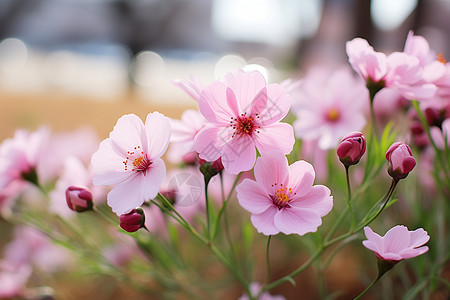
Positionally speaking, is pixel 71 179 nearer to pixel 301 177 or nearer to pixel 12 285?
pixel 12 285

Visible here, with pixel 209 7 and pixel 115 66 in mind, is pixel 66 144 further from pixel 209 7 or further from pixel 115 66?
pixel 115 66

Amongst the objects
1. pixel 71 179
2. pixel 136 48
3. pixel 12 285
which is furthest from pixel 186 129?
pixel 136 48

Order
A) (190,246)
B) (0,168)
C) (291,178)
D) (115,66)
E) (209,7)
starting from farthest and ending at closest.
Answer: (115,66) < (209,7) < (190,246) < (0,168) < (291,178)

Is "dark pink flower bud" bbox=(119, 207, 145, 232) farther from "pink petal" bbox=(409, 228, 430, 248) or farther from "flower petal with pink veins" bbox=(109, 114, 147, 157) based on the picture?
"pink petal" bbox=(409, 228, 430, 248)

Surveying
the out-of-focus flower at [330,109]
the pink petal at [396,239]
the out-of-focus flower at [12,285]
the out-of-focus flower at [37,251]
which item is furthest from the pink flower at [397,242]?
the out-of-focus flower at [37,251]

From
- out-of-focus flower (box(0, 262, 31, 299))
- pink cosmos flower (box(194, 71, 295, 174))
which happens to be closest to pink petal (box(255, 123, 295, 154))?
pink cosmos flower (box(194, 71, 295, 174))

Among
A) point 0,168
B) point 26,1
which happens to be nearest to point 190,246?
point 0,168
